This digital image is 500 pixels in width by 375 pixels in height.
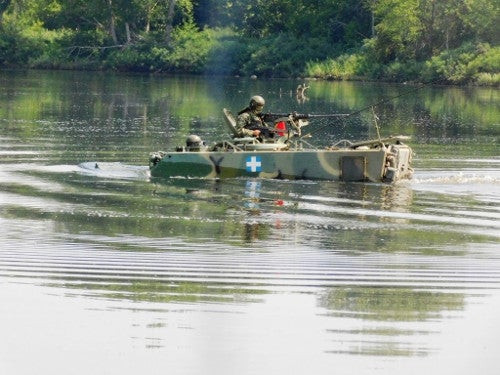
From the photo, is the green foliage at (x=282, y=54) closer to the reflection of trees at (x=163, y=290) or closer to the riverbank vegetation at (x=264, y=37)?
the riverbank vegetation at (x=264, y=37)

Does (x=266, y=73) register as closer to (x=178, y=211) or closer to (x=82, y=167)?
(x=82, y=167)

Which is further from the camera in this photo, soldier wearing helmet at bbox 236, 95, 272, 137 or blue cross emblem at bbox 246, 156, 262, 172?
soldier wearing helmet at bbox 236, 95, 272, 137

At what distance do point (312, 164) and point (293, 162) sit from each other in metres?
0.35

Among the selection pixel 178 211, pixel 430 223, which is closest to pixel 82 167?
pixel 178 211

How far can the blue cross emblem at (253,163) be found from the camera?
1118 inches

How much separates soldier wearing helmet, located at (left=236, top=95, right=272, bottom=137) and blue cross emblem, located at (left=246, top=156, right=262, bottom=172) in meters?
0.78

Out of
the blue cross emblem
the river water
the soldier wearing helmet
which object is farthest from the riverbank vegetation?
the blue cross emblem

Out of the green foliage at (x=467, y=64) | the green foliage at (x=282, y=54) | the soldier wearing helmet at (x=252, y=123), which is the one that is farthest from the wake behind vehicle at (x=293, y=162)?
the green foliage at (x=282, y=54)

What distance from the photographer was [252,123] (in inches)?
1153

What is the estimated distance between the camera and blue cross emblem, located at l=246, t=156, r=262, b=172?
1118 inches

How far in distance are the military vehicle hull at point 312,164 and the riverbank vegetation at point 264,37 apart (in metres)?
48.2

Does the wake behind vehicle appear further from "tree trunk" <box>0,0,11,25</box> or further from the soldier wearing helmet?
"tree trunk" <box>0,0,11,25</box>

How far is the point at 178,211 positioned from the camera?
2427 centimetres

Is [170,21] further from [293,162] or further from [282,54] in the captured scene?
[293,162]
